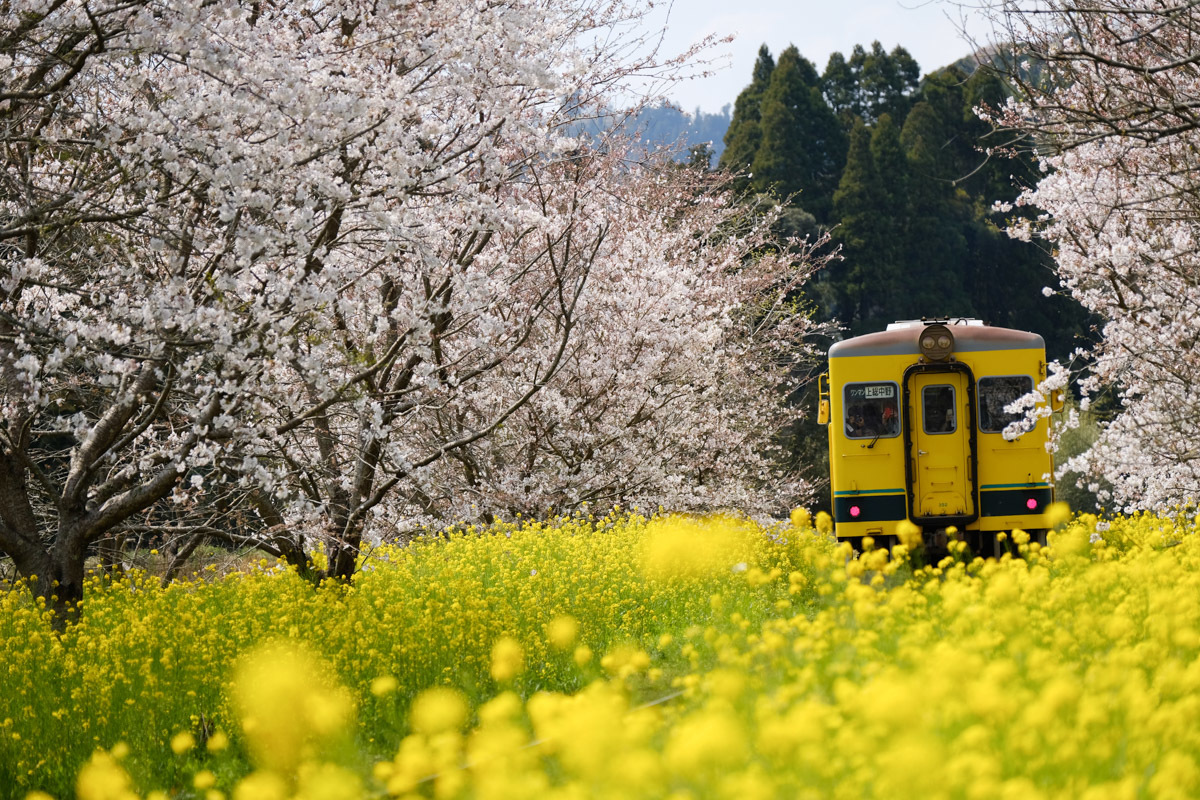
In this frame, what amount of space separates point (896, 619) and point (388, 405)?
11.7ft

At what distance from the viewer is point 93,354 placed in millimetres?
5145

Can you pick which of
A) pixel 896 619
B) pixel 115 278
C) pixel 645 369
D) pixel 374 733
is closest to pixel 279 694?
pixel 374 733

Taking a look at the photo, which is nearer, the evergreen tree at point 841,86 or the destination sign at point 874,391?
the destination sign at point 874,391

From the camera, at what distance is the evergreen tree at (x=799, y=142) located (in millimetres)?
36938

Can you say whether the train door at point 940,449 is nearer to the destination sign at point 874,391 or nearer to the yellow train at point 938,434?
the yellow train at point 938,434

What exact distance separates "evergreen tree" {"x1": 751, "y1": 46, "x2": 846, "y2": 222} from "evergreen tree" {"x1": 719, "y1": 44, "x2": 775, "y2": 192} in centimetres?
35

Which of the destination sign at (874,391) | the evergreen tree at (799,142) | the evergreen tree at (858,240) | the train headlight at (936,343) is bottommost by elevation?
the destination sign at (874,391)

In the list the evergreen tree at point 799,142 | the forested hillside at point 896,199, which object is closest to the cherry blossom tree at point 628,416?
the forested hillside at point 896,199

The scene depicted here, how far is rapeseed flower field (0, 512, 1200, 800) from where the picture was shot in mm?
2758

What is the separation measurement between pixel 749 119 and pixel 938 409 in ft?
98.3

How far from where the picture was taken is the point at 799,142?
124ft

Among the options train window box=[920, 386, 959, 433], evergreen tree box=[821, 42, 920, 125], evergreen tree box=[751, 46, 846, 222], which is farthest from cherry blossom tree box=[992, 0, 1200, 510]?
evergreen tree box=[821, 42, 920, 125]

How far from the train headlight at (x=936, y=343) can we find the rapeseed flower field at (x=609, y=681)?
1.81 metres

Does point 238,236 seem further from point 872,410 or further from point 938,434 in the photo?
point 938,434
